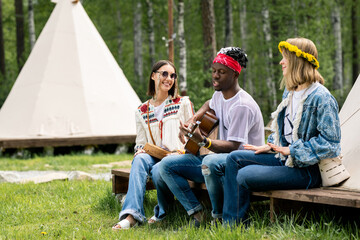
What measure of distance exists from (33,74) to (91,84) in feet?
4.32

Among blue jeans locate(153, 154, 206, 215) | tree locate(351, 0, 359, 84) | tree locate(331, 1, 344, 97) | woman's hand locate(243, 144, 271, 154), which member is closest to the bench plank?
woman's hand locate(243, 144, 271, 154)

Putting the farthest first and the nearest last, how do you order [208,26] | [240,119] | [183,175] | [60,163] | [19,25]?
[19,25] → [208,26] → [60,163] → [183,175] → [240,119]

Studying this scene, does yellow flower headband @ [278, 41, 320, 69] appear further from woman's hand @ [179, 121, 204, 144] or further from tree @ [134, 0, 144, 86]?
tree @ [134, 0, 144, 86]

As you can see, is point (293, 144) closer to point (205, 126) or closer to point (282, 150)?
point (282, 150)

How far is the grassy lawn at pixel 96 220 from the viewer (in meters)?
2.98

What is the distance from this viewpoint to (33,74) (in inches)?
434

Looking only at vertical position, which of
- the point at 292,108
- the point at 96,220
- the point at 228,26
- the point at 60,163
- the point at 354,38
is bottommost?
the point at 60,163

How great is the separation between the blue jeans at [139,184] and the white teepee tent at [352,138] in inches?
56.4

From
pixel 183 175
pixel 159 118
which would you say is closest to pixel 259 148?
pixel 183 175

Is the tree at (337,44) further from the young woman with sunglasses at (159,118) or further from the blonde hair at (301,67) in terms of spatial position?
the blonde hair at (301,67)

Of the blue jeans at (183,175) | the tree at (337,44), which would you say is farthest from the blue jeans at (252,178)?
the tree at (337,44)

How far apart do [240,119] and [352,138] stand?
89 centimetres

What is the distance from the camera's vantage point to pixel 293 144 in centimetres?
312

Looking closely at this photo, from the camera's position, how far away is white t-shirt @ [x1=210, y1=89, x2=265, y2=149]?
11.7ft
